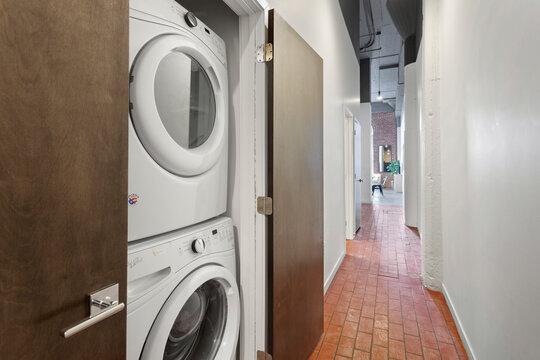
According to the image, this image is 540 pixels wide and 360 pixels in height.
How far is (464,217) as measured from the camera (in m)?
1.79

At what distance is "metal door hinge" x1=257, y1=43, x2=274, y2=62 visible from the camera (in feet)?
4.51

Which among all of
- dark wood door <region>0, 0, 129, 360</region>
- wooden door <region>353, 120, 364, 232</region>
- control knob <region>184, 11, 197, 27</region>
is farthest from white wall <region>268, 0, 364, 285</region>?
dark wood door <region>0, 0, 129, 360</region>

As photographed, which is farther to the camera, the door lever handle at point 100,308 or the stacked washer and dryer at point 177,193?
the stacked washer and dryer at point 177,193

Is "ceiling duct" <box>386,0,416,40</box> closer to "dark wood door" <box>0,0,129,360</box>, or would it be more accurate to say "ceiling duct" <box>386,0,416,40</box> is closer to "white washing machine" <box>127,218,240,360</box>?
"white washing machine" <box>127,218,240,360</box>

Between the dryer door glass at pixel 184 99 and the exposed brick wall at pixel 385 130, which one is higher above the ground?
the exposed brick wall at pixel 385 130

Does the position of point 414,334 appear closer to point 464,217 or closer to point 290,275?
point 464,217

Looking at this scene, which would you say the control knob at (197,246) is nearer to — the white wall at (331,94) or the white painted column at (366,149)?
the white wall at (331,94)

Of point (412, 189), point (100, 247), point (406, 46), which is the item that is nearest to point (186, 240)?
point (100, 247)

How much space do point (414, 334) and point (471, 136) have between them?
146cm

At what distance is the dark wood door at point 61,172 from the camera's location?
448 millimetres

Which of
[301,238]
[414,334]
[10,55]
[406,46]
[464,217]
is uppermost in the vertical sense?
[406,46]

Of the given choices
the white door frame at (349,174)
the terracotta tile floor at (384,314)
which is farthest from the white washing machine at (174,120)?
the white door frame at (349,174)

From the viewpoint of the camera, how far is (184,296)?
1000 millimetres

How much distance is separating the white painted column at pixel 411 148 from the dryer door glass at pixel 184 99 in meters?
4.87
